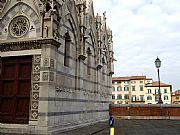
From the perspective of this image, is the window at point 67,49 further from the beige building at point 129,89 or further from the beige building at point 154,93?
the beige building at point 154,93

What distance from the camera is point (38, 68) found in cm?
1345

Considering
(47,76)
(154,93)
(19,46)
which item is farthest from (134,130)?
(154,93)

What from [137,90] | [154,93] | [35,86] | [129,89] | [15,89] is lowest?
[154,93]

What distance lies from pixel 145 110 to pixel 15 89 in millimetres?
20380

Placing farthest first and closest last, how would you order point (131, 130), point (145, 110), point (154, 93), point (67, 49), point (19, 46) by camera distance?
point (154, 93) → point (145, 110) → point (67, 49) → point (131, 130) → point (19, 46)

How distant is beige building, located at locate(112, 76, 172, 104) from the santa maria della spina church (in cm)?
7005

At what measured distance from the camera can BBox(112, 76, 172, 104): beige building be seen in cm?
8506

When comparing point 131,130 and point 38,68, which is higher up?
point 38,68

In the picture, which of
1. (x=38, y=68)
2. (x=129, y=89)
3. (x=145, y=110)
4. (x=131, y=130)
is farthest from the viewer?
(x=129, y=89)

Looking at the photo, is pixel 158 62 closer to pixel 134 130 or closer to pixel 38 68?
pixel 134 130

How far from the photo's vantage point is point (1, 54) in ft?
47.8

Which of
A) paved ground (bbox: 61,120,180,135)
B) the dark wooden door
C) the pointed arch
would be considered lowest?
paved ground (bbox: 61,120,180,135)

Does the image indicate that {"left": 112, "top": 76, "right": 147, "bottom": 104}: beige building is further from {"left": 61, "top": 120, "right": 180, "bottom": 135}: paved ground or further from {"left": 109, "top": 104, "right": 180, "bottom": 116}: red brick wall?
{"left": 61, "top": 120, "right": 180, "bottom": 135}: paved ground

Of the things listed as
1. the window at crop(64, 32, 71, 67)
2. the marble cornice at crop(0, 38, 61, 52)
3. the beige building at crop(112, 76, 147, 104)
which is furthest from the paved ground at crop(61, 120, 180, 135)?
the beige building at crop(112, 76, 147, 104)
